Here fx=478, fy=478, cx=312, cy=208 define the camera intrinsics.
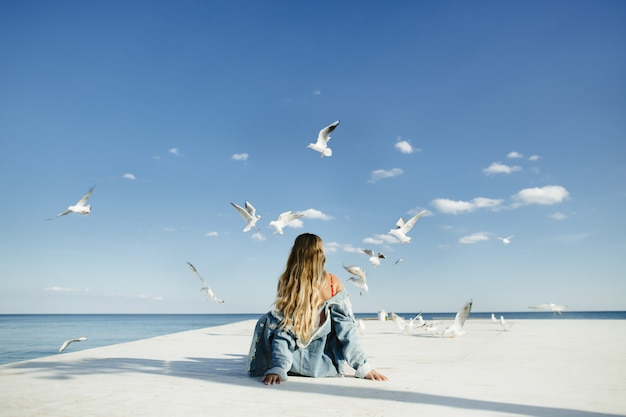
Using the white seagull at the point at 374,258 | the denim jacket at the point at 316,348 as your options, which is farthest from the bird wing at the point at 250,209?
the denim jacket at the point at 316,348

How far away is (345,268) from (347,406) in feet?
20.6

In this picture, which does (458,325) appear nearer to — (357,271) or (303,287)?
(357,271)

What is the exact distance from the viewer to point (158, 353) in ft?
23.6

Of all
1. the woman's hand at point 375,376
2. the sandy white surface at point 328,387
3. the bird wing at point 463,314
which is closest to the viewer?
the sandy white surface at point 328,387

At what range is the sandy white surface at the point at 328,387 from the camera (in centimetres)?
344

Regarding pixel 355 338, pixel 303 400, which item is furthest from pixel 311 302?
pixel 303 400

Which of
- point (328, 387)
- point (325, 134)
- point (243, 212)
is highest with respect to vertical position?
point (325, 134)

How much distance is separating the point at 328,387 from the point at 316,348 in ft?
1.73

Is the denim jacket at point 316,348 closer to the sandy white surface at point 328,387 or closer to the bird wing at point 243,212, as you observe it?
the sandy white surface at point 328,387

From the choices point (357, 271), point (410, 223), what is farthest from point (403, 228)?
point (357, 271)

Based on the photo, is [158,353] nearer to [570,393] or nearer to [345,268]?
[345,268]

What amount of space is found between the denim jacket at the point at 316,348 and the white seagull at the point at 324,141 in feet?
17.9

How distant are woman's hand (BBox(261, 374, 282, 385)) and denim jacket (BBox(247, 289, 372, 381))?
0.04m

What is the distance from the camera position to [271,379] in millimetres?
4371
